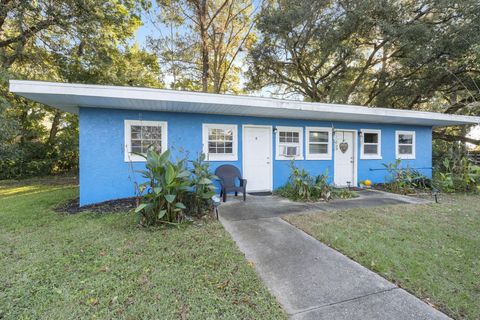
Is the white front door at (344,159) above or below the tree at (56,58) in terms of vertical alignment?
below

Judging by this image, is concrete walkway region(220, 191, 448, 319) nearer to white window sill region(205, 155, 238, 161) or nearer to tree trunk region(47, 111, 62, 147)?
white window sill region(205, 155, 238, 161)

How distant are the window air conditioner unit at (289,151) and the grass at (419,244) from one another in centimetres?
272

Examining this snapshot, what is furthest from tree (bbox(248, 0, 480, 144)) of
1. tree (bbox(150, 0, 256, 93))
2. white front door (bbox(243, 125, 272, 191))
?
white front door (bbox(243, 125, 272, 191))

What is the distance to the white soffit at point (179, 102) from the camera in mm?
4117

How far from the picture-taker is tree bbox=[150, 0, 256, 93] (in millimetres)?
11836

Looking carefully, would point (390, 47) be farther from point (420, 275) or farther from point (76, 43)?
point (76, 43)

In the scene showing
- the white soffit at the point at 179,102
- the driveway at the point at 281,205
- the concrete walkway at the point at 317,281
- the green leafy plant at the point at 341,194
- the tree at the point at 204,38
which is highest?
the tree at the point at 204,38

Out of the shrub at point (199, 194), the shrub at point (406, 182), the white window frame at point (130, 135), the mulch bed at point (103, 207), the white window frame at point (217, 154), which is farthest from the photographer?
the shrub at point (406, 182)

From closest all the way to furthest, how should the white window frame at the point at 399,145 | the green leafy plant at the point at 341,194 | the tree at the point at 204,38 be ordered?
the green leafy plant at the point at 341,194 < the white window frame at the point at 399,145 < the tree at the point at 204,38

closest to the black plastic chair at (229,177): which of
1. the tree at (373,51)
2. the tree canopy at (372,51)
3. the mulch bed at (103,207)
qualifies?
the mulch bed at (103,207)

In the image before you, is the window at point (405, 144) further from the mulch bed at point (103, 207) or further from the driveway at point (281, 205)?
the mulch bed at point (103, 207)

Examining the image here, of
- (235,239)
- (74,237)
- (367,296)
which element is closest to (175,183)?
(235,239)

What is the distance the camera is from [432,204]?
512cm

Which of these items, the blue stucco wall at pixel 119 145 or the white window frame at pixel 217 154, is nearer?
the blue stucco wall at pixel 119 145
